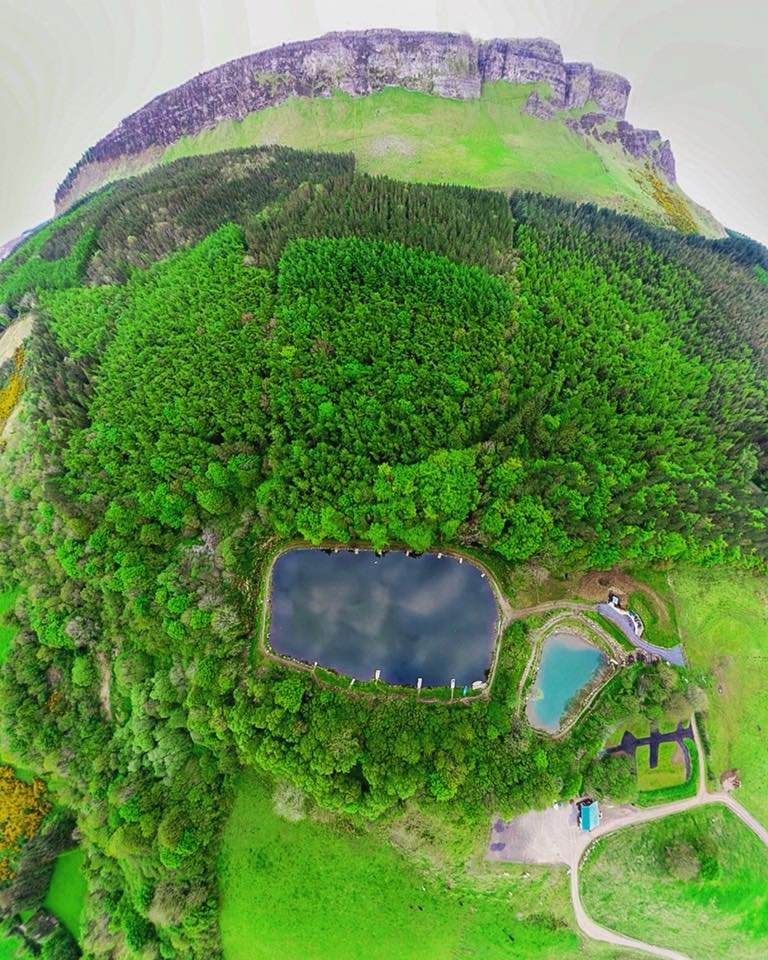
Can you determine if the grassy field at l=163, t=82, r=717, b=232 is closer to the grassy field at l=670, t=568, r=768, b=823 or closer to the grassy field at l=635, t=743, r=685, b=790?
the grassy field at l=670, t=568, r=768, b=823

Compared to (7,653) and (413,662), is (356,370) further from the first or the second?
(7,653)

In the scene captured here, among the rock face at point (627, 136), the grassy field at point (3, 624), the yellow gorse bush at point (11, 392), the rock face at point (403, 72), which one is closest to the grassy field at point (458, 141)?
the rock face at point (403, 72)

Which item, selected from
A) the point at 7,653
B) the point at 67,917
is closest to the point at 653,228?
the point at 7,653

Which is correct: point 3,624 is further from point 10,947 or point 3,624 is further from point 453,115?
point 453,115

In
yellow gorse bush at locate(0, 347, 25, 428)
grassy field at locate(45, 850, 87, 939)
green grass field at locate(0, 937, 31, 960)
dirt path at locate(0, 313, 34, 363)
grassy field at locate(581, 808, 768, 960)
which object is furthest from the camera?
dirt path at locate(0, 313, 34, 363)

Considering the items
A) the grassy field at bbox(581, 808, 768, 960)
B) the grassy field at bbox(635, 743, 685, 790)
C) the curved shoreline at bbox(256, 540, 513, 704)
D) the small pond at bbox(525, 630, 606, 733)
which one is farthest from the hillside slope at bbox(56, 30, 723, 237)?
the grassy field at bbox(581, 808, 768, 960)

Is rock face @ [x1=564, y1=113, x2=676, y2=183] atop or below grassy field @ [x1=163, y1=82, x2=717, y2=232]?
atop
